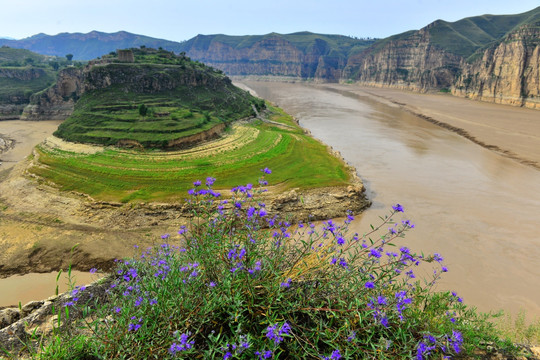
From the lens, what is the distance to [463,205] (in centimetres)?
3134

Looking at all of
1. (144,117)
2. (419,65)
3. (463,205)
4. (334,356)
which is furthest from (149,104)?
(419,65)

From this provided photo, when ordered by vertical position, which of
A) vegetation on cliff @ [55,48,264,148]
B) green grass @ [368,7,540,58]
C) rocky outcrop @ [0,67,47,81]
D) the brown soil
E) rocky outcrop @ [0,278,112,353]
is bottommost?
the brown soil

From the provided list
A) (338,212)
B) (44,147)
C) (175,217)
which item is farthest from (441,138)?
(44,147)

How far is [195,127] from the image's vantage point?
166 ft

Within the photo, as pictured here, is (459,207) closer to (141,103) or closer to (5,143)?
(141,103)

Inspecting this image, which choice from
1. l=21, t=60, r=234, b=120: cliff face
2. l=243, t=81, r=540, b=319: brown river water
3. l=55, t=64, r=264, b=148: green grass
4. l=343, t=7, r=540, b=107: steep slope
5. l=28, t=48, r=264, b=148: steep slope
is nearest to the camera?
l=243, t=81, r=540, b=319: brown river water

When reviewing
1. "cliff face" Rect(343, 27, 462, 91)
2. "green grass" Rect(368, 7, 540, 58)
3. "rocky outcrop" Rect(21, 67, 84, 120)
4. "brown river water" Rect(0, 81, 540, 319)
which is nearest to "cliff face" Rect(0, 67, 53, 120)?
"rocky outcrop" Rect(21, 67, 84, 120)

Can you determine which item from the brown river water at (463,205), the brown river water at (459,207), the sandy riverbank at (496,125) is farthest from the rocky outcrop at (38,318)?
the sandy riverbank at (496,125)

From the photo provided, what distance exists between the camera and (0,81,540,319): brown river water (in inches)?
768

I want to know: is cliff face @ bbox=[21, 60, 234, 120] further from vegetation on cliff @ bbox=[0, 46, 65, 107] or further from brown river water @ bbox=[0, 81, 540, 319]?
brown river water @ bbox=[0, 81, 540, 319]

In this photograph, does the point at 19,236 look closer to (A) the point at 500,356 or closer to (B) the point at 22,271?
(B) the point at 22,271

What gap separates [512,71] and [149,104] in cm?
12956

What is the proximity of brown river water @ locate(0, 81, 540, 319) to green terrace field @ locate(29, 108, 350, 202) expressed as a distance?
7.94 metres

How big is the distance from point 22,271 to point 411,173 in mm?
46474
